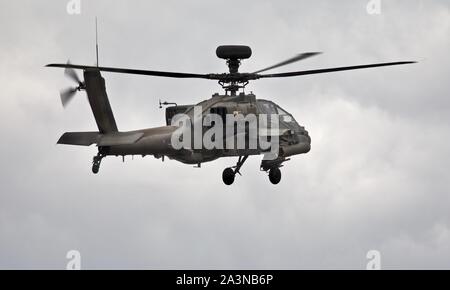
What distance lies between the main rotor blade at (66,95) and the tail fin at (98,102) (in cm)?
60

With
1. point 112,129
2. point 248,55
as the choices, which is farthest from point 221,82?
point 112,129

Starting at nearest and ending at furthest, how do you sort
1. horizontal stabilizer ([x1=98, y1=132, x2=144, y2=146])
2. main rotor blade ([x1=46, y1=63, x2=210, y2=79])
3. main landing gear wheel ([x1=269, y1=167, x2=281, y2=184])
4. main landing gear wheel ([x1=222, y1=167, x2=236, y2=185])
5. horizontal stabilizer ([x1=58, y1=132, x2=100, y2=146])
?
main rotor blade ([x1=46, y1=63, x2=210, y2=79]) < horizontal stabilizer ([x1=98, y1=132, x2=144, y2=146]) < horizontal stabilizer ([x1=58, y1=132, x2=100, y2=146]) < main landing gear wheel ([x1=222, y1=167, x2=236, y2=185]) < main landing gear wheel ([x1=269, y1=167, x2=281, y2=184])

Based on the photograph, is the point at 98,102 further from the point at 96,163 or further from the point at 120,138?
the point at 96,163

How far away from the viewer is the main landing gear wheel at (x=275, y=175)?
48.1m

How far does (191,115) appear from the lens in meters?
45.5

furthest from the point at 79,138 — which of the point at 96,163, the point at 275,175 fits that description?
the point at 275,175

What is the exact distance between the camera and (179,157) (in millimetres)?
44688

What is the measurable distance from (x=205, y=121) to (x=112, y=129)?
147 inches

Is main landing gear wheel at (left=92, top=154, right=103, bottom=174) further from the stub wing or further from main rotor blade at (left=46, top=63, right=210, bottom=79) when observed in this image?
main rotor blade at (left=46, top=63, right=210, bottom=79)

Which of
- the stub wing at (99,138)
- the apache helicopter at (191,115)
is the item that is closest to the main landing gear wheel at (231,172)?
the apache helicopter at (191,115)

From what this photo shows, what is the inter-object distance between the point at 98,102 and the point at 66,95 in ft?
4.27

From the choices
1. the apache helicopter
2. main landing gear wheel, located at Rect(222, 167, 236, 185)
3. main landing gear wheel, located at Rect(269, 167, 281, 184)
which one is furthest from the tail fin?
main landing gear wheel, located at Rect(269, 167, 281, 184)

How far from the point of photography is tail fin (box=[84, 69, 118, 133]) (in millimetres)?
44750

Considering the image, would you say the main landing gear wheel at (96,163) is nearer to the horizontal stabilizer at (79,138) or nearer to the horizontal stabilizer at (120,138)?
the horizontal stabilizer at (120,138)
